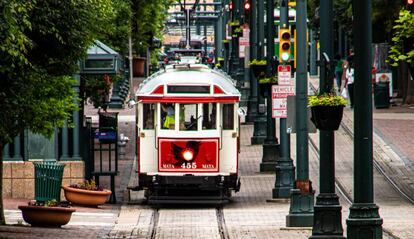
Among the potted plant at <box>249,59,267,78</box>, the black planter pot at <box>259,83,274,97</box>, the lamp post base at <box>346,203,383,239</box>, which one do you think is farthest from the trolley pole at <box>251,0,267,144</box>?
the lamp post base at <box>346,203,383,239</box>

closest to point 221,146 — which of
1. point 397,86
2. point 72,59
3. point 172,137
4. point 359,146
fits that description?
point 172,137

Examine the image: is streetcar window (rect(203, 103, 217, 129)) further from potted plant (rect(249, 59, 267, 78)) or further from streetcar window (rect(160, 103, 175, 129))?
potted plant (rect(249, 59, 267, 78))

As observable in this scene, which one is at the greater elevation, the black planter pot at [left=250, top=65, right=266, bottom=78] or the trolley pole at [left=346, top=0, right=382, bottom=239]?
the black planter pot at [left=250, top=65, right=266, bottom=78]

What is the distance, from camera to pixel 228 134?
31297mm

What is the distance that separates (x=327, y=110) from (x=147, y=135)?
1359cm

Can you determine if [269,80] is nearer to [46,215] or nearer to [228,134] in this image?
[228,134]

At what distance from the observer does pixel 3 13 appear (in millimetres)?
15219

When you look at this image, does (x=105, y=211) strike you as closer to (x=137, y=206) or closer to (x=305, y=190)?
(x=137, y=206)

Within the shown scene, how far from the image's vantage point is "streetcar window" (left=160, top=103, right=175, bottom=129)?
31000 mm

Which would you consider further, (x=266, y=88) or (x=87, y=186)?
(x=266, y=88)

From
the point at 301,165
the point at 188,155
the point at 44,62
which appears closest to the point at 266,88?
the point at 188,155

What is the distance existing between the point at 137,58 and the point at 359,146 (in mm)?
67526

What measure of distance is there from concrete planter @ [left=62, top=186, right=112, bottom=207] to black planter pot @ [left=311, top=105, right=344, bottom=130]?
1249 cm

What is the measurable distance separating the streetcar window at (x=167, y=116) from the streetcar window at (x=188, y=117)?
20 centimetres
